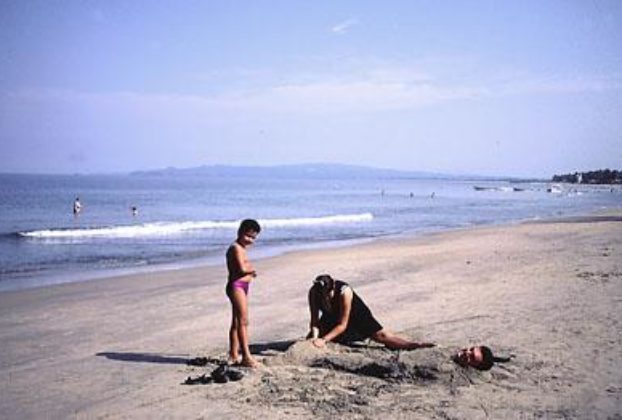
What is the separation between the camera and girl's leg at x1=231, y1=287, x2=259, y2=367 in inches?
231

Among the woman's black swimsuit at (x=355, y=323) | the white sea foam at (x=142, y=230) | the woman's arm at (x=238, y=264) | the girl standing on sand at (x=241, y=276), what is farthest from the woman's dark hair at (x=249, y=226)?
the white sea foam at (x=142, y=230)

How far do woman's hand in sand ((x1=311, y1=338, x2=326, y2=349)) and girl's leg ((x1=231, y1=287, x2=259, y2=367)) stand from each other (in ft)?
2.41

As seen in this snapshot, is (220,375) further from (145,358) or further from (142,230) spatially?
(142,230)

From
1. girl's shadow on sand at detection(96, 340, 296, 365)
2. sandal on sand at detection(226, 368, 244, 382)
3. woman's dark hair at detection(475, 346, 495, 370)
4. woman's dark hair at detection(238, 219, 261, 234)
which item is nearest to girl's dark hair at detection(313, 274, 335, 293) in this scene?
girl's shadow on sand at detection(96, 340, 296, 365)

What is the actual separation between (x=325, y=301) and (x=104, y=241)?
2080cm

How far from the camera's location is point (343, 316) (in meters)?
6.52

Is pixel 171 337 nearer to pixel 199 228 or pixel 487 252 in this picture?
pixel 487 252

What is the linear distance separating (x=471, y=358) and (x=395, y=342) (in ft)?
3.73

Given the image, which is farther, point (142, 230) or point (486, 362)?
point (142, 230)

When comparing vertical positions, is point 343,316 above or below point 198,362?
above

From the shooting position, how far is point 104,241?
2516 cm

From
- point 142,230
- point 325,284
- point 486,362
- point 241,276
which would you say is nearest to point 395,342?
point 325,284

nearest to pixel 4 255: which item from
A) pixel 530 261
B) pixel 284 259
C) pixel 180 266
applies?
pixel 180 266

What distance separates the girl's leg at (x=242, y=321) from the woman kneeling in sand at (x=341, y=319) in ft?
2.80
